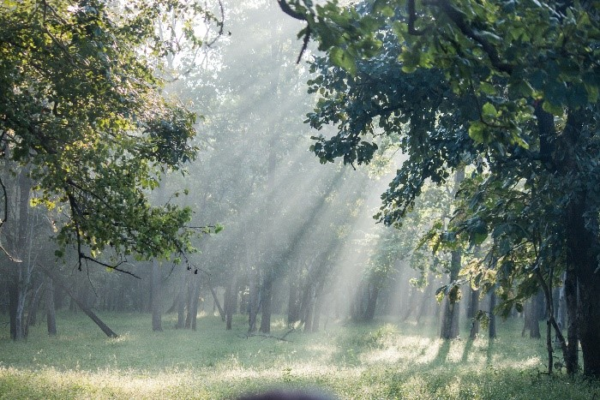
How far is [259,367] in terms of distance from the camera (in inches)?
790

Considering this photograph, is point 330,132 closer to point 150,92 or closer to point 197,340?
point 197,340

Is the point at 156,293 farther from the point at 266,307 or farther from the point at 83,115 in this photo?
the point at 83,115

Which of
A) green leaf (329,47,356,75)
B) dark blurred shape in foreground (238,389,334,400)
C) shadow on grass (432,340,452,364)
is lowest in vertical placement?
shadow on grass (432,340,452,364)

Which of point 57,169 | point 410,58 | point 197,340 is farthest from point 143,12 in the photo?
point 197,340

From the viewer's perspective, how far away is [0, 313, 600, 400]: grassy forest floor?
36.4 feet

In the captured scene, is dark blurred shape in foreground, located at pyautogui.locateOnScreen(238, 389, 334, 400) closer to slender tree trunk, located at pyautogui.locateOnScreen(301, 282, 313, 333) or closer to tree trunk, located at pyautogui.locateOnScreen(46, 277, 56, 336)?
tree trunk, located at pyautogui.locateOnScreen(46, 277, 56, 336)

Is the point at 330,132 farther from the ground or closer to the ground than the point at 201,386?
farther from the ground

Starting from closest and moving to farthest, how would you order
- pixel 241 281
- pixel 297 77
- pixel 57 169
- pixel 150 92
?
1. pixel 57 169
2. pixel 150 92
3. pixel 297 77
4. pixel 241 281

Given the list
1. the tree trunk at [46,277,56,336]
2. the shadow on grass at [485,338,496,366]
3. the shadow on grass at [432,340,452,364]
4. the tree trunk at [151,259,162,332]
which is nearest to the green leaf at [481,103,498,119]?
the shadow on grass at [485,338,496,366]

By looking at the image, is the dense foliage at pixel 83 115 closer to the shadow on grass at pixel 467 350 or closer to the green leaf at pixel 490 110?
the green leaf at pixel 490 110

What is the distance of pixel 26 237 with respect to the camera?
29.7m

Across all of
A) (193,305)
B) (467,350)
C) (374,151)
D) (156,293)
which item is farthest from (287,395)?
(193,305)

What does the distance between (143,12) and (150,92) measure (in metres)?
1.48

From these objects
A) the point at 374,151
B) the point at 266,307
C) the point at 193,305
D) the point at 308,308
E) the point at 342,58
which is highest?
the point at 374,151
